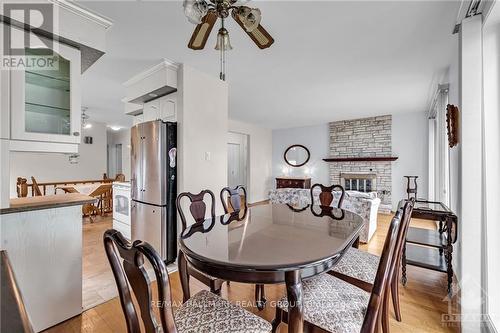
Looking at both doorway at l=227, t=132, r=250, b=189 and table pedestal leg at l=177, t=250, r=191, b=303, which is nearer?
table pedestal leg at l=177, t=250, r=191, b=303

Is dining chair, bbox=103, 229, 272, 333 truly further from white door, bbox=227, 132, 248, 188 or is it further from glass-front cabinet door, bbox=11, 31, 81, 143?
white door, bbox=227, 132, 248, 188

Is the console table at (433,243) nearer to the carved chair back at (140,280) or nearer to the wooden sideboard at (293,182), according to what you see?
the carved chair back at (140,280)

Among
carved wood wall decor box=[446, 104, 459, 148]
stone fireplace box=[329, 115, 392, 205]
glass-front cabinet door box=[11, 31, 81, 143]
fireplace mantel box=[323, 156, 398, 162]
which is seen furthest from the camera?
stone fireplace box=[329, 115, 392, 205]

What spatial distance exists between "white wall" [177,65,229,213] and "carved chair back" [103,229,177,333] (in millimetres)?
2033

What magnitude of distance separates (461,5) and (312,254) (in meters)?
2.16

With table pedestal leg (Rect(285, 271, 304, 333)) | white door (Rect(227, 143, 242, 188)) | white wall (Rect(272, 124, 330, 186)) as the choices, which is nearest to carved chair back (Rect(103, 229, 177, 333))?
table pedestal leg (Rect(285, 271, 304, 333))

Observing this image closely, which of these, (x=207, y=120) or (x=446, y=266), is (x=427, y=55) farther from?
(x=207, y=120)

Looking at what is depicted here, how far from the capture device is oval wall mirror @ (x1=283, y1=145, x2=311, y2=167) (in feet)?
24.5

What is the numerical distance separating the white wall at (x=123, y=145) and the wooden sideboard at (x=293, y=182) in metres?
5.36

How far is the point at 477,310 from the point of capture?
1625 millimetres

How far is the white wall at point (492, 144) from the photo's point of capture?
5.27 feet

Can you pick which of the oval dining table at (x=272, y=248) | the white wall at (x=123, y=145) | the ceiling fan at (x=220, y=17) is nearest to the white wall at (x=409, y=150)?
the oval dining table at (x=272, y=248)

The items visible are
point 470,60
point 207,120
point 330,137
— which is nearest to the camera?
point 470,60

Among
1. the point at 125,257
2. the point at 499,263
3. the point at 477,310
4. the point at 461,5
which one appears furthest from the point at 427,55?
the point at 125,257
